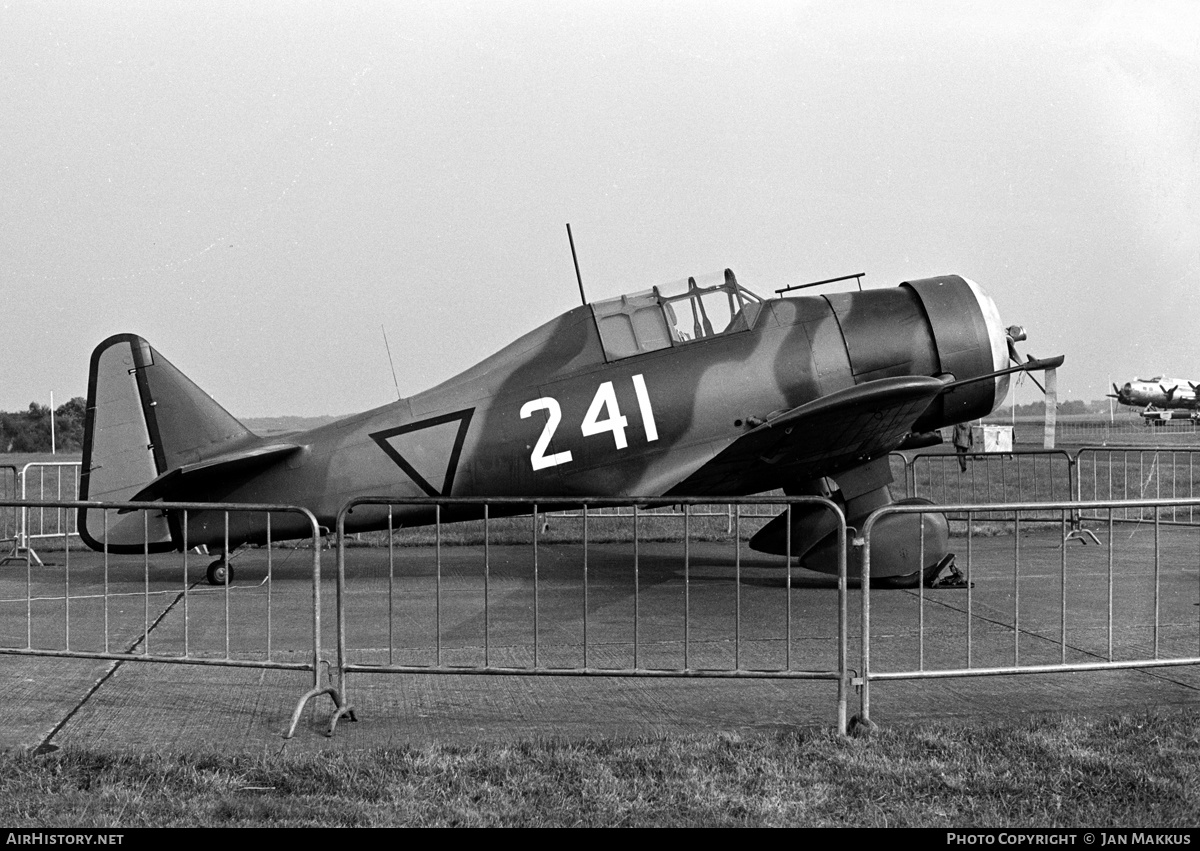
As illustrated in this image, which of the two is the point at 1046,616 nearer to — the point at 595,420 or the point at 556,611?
the point at 556,611

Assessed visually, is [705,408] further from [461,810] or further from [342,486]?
[461,810]

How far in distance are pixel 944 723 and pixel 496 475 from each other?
489 centimetres

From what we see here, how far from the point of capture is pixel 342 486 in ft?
29.8

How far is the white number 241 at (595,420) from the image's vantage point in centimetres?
908

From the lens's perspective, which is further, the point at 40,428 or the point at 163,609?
the point at 40,428

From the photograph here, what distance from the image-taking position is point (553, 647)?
6.86 metres

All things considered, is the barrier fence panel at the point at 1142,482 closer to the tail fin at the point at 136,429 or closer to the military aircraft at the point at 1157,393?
the tail fin at the point at 136,429

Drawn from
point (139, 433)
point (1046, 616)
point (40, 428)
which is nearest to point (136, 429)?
point (139, 433)

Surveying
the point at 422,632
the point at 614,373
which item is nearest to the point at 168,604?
the point at 422,632

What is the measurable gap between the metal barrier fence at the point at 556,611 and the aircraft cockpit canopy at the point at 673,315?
4.67ft

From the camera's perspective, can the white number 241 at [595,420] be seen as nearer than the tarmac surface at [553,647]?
No

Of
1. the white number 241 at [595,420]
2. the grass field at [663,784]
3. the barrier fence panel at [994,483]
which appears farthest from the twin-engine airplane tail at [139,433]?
the barrier fence panel at [994,483]

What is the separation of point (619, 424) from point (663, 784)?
17.1ft

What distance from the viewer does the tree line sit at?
53.6 m
